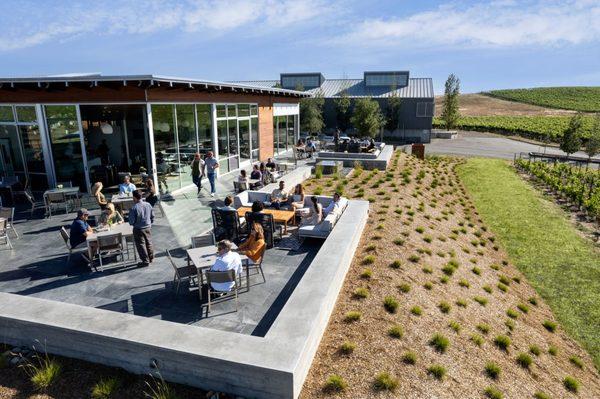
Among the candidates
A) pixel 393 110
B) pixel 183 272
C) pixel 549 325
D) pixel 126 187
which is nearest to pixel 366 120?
pixel 393 110

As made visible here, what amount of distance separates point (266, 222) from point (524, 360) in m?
5.57

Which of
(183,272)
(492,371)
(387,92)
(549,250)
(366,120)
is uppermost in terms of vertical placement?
(387,92)

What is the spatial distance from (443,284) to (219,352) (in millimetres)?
5752

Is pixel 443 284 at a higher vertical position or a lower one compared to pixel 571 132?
lower

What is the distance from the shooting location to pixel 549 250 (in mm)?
13641

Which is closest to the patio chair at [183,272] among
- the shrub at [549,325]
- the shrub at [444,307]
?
the shrub at [444,307]

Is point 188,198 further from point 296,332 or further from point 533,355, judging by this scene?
point 533,355

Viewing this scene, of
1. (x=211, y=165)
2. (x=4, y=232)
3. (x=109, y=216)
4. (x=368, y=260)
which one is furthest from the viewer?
(x=211, y=165)

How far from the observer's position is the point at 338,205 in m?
10.4

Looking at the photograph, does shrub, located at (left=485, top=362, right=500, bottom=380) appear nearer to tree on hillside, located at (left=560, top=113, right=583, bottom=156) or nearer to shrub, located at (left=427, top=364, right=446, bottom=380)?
shrub, located at (left=427, top=364, right=446, bottom=380)

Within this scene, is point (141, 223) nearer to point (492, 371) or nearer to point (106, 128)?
point (492, 371)

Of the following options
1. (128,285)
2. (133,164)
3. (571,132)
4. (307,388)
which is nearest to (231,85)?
(133,164)

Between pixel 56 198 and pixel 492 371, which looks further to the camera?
pixel 56 198

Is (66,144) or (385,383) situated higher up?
(66,144)
